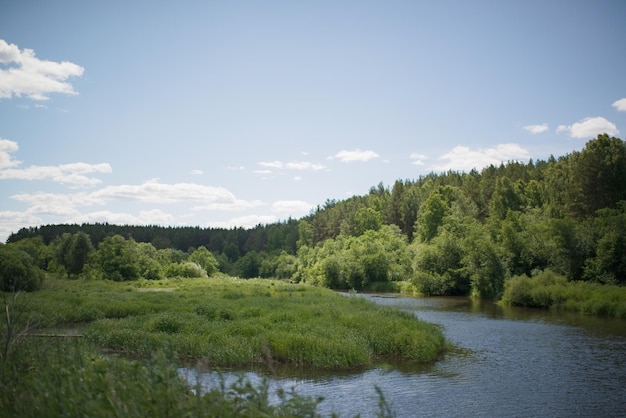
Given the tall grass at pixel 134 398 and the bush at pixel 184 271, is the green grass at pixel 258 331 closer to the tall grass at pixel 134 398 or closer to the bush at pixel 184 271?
the tall grass at pixel 134 398

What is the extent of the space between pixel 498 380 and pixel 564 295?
3625 centimetres

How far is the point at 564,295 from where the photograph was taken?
56.2 metres

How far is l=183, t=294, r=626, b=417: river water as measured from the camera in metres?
20.7

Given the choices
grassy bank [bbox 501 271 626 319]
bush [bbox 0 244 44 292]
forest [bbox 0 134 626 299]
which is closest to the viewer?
grassy bank [bbox 501 271 626 319]

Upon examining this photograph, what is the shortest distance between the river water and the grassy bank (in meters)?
11.0

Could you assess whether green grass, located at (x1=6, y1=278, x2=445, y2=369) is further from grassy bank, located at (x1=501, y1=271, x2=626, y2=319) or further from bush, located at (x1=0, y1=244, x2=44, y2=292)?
grassy bank, located at (x1=501, y1=271, x2=626, y2=319)

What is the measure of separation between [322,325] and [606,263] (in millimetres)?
40115

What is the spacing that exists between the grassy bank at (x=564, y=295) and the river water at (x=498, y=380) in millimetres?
11037

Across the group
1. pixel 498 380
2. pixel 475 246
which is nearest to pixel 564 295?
pixel 475 246

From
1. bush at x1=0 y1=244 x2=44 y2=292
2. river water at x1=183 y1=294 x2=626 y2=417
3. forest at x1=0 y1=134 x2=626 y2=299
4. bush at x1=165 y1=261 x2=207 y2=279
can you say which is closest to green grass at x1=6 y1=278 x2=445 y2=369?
river water at x1=183 y1=294 x2=626 y2=417

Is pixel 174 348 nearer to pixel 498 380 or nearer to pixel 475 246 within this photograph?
pixel 498 380

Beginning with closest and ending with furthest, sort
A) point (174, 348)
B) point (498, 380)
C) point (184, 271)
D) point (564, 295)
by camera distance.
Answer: point (174, 348) < point (498, 380) < point (564, 295) < point (184, 271)

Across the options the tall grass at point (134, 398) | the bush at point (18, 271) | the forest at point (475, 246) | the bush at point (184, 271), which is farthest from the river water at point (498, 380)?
the bush at point (184, 271)

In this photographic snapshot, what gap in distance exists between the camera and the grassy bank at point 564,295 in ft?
163
